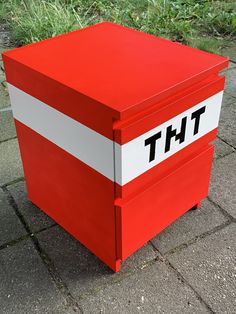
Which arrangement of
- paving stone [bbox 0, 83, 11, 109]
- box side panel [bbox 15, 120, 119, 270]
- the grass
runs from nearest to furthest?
box side panel [bbox 15, 120, 119, 270], paving stone [bbox 0, 83, 11, 109], the grass

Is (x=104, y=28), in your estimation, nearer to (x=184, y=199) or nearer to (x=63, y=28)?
(x=184, y=199)

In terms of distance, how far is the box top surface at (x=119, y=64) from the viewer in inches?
65.8

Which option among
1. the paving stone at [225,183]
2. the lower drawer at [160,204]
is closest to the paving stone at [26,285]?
the lower drawer at [160,204]

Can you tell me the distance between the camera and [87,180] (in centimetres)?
188

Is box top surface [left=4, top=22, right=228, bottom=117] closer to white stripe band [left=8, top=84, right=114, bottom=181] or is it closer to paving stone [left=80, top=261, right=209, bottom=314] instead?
white stripe band [left=8, top=84, right=114, bottom=181]

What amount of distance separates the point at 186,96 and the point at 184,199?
639 mm

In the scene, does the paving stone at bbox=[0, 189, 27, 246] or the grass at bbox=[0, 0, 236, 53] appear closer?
the paving stone at bbox=[0, 189, 27, 246]

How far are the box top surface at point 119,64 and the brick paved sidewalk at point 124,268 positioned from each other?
89 centimetres

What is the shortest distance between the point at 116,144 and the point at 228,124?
5.96ft

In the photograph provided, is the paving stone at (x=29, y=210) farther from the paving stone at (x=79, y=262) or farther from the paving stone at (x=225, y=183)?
the paving stone at (x=225, y=183)

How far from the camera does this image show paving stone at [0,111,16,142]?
310 cm

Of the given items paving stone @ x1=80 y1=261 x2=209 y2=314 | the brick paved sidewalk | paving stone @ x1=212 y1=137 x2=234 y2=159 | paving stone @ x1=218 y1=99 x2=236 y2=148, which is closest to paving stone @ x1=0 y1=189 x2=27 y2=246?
the brick paved sidewalk

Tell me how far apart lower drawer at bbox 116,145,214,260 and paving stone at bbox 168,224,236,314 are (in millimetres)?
194

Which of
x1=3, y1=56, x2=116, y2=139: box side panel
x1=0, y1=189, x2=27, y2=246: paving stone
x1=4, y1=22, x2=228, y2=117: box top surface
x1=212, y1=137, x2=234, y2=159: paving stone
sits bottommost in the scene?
x1=212, y1=137, x2=234, y2=159: paving stone
